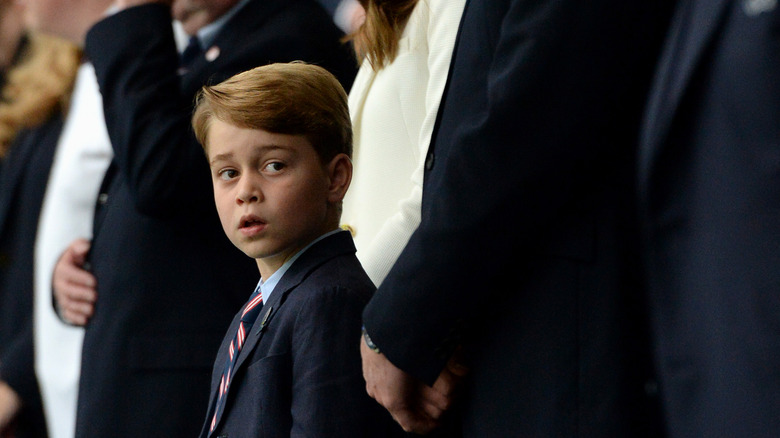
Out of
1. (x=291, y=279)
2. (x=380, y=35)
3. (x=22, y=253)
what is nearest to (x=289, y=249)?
(x=291, y=279)

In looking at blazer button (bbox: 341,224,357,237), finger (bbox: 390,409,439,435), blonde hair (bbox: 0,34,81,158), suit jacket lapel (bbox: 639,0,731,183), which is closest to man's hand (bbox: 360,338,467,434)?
finger (bbox: 390,409,439,435)

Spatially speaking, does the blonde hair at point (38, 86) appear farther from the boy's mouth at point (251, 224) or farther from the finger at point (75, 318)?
the boy's mouth at point (251, 224)

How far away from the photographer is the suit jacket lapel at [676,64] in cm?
75

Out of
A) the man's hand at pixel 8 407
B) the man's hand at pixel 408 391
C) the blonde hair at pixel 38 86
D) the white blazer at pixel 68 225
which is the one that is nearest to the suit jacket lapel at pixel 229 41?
the man's hand at pixel 408 391

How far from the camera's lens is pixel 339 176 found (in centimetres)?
82

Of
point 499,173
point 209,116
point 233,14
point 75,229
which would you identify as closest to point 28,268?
point 75,229

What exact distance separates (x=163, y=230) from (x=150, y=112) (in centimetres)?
13

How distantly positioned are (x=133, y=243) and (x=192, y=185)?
6.1 inches

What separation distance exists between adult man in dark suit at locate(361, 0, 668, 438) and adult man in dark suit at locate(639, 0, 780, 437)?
0.10 ft

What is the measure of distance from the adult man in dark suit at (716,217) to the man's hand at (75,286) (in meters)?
0.79

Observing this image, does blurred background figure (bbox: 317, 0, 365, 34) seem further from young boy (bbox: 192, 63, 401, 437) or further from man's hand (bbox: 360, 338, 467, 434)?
man's hand (bbox: 360, 338, 467, 434)

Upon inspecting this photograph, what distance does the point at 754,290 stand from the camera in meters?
0.72

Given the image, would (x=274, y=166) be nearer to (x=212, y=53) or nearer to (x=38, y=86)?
(x=212, y=53)

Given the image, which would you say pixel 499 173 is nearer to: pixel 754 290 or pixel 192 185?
pixel 754 290
